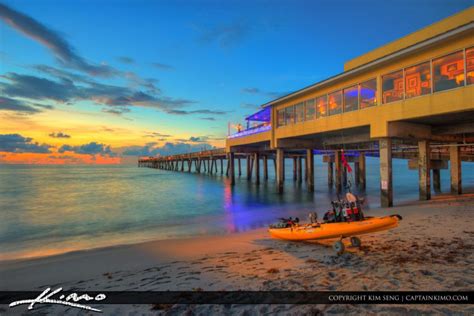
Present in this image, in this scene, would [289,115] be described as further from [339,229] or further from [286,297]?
[286,297]

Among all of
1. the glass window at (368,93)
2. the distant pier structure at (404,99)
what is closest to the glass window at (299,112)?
the distant pier structure at (404,99)

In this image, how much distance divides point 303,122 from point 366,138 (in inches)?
246

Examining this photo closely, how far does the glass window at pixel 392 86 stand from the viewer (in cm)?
1584

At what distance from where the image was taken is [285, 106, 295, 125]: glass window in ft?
83.4

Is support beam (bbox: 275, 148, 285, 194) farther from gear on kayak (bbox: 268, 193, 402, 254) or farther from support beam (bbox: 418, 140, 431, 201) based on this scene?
gear on kayak (bbox: 268, 193, 402, 254)

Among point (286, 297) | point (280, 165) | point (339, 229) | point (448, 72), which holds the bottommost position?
point (286, 297)

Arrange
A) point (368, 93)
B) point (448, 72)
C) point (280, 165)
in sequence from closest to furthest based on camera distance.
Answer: point (448, 72), point (368, 93), point (280, 165)

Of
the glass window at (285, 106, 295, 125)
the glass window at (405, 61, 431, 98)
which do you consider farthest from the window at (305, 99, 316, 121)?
the glass window at (405, 61, 431, 98)

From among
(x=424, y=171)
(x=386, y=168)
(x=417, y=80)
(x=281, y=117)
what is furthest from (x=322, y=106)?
(x=424, y=171)

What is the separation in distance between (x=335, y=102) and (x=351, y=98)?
4.69ft

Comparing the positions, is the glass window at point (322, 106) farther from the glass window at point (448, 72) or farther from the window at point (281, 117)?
the glass window at point (448, 72)

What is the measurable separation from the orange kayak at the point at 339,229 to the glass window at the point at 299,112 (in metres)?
16.5

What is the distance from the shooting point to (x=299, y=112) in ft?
80.5

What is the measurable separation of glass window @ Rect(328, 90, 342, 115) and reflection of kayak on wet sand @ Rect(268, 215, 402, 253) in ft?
45.0
